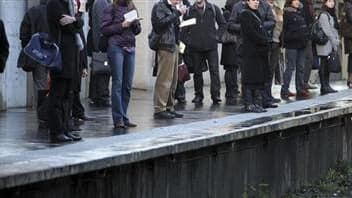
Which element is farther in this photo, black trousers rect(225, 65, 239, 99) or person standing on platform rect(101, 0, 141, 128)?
black trousers rect(225, 65, 239, 99)

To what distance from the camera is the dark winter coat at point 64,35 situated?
8.53m

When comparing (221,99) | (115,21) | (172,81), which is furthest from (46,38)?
(221,99)

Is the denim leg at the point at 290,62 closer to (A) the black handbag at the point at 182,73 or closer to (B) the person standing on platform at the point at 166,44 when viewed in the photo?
(A) the black handbag at the point at 182,73

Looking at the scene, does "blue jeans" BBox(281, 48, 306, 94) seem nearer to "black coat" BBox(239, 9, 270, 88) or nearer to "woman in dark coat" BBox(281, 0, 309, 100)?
"woman in dark coat" BBox(281, 0, 309, 100)

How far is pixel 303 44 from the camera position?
14.9 m

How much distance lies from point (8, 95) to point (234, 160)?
4.65m

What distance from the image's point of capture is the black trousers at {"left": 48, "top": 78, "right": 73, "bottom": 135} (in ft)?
28.1

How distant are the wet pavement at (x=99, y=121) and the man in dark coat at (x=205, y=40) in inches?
18.5

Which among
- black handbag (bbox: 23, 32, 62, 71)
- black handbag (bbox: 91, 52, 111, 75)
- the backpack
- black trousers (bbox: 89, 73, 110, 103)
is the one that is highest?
the backpack

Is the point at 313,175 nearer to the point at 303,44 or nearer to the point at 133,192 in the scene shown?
the point at 303,44

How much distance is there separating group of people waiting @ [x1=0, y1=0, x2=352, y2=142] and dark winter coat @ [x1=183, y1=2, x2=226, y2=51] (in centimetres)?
2

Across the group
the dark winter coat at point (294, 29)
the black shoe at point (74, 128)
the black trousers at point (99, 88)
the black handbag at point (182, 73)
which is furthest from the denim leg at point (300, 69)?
the black shoe at point (74, 128)

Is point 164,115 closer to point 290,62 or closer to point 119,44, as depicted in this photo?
point 119,44

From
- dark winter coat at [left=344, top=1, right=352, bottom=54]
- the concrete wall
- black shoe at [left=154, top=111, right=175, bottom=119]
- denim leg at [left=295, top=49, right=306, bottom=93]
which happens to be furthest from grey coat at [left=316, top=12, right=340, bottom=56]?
black shoe at [left=154, top=111, right=175, bottom=119]
